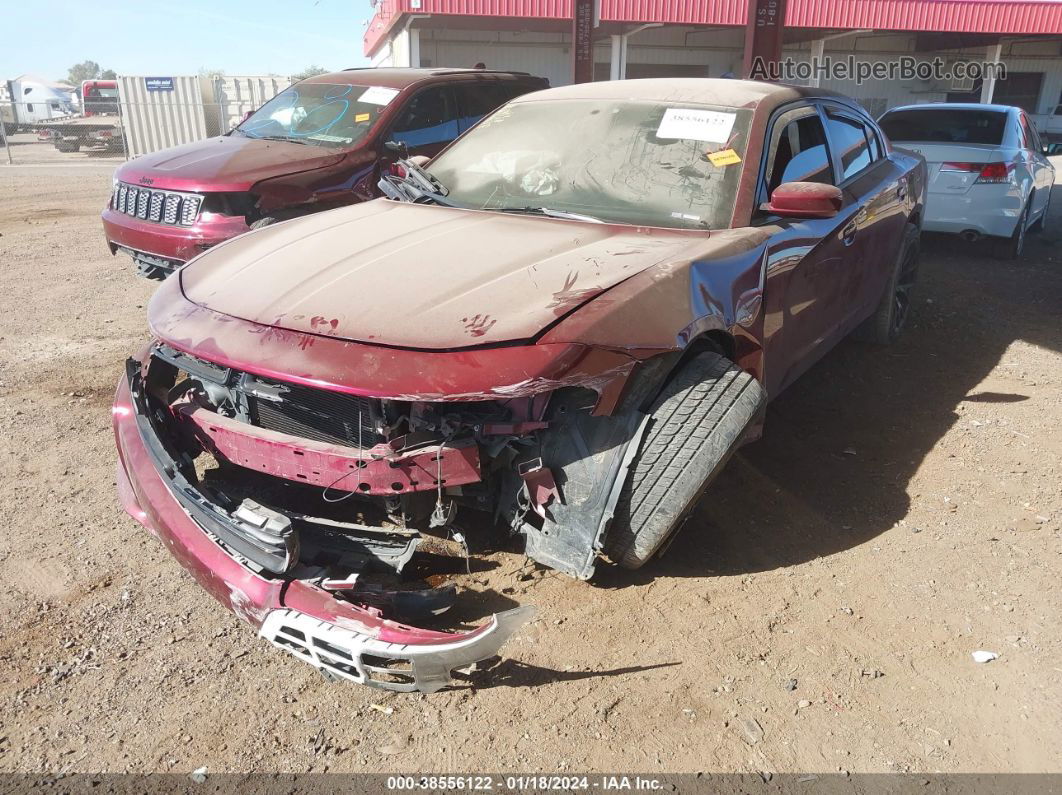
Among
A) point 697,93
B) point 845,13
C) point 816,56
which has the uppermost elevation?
point 845,13

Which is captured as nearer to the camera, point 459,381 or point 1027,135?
point 459,381

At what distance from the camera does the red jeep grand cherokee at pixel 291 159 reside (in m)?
5.70

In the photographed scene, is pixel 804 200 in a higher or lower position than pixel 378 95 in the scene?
lower

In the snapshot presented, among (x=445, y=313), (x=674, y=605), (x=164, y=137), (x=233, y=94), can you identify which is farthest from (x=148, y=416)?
(x=233, y=94)

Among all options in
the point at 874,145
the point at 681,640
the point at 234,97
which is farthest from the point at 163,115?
the point at 681,640

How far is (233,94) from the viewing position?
2081 cm

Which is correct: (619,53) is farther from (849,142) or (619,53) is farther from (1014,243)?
(849,142)

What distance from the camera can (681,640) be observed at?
265 cm

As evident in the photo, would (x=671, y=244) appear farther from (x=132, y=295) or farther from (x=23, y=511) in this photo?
(x=132, y=295)

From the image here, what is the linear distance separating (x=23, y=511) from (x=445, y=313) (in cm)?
216

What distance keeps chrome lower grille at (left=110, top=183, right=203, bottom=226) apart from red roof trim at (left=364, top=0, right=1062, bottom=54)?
568 inches

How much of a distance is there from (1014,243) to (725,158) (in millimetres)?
6514

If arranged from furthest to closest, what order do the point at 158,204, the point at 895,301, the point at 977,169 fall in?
the point at 977,169 < the point at 158,204 < the point at 895,301

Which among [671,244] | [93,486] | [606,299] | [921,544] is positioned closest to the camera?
[606,299]
